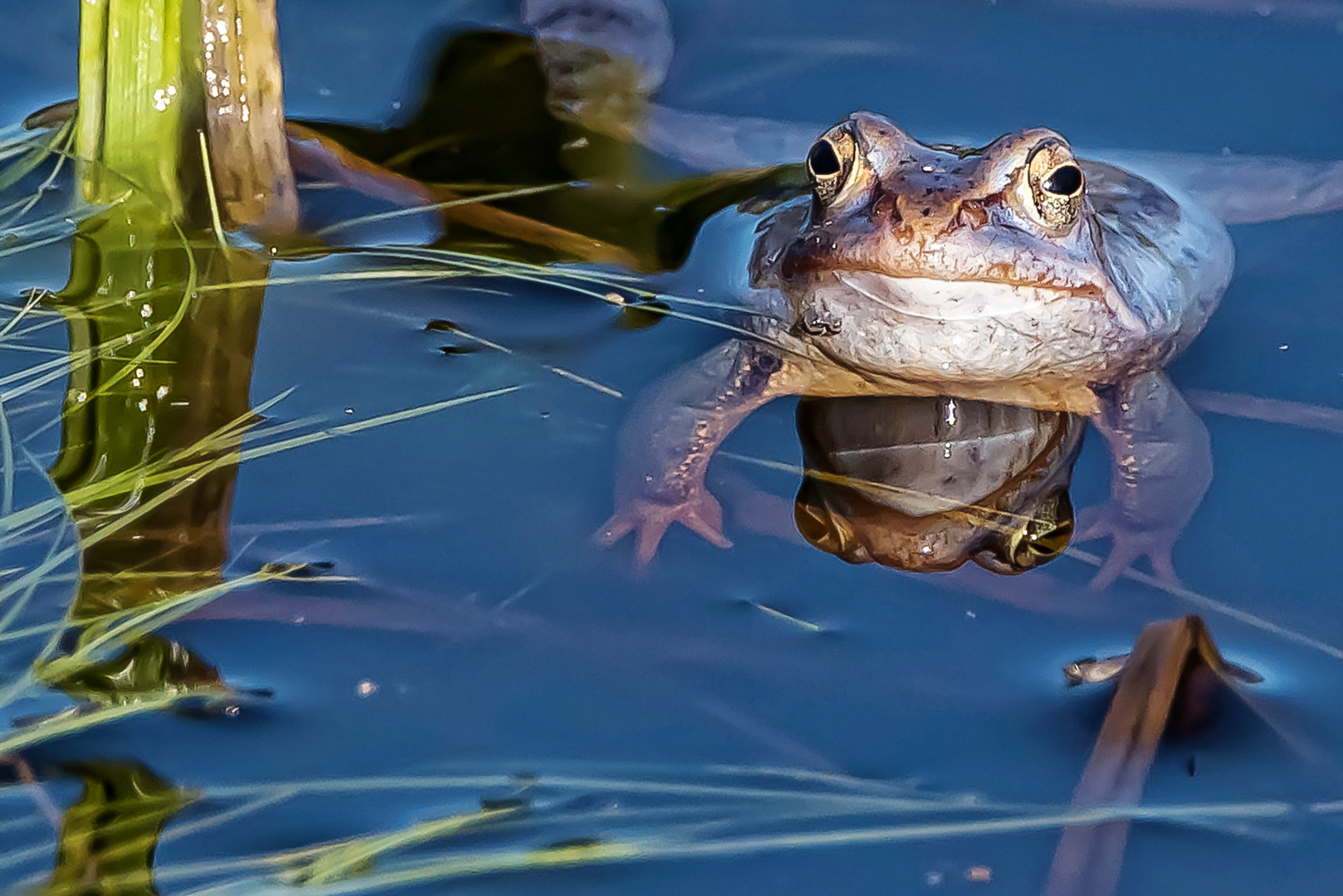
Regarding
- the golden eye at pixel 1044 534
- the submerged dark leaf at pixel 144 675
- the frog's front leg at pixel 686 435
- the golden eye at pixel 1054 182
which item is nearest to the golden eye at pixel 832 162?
the golden eye at pixel 1054 182

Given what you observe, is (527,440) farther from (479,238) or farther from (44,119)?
(44,119)

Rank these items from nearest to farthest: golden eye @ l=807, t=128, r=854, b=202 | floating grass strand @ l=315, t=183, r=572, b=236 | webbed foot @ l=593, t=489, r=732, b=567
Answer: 1. webbed foot @ l=593, t=489, r=732, b=567
2. golden eye @ l=807, t=128, r=854, b=202
3. floating grass strand @ l=315, t=183, r=572, b=236

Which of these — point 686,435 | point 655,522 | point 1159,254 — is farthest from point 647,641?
point 1159,254

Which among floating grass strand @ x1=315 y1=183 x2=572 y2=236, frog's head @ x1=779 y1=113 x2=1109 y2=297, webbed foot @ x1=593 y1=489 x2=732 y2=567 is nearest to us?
frog's head @ x1=779 y1=113 x2=1109 y2=297

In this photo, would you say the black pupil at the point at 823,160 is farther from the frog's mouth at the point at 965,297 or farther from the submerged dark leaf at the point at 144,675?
the submerged dark leaf at the point at 144,675

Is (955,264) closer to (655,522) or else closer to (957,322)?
(957,322)

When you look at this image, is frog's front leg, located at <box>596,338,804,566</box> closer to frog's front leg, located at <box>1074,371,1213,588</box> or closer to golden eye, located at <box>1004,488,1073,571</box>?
golden eye, located at <box>1004,488,1073,571</box>

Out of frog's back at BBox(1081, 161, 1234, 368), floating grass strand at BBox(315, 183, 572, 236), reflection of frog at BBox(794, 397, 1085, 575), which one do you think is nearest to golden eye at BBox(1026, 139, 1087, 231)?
frog's back at BBox(1081, 161, 1234, 368)
